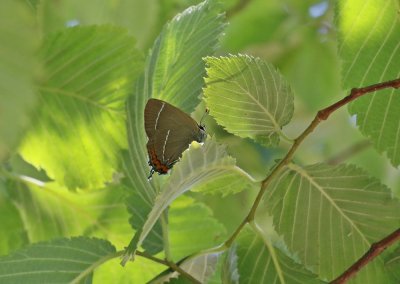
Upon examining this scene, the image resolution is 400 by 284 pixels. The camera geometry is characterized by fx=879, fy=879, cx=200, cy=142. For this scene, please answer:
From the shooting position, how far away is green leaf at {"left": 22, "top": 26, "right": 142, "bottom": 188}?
1168 millimetres

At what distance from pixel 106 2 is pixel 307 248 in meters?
0.87

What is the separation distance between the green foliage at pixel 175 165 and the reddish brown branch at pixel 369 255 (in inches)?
1.2

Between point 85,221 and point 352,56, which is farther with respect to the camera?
point 85,221

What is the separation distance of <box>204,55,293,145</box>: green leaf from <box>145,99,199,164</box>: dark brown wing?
1.1 inches

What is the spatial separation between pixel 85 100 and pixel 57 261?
34cm

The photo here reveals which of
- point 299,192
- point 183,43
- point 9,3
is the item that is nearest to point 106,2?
point 183,43

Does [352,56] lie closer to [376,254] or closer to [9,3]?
[376,254]

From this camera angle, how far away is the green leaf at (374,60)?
3.16 ft

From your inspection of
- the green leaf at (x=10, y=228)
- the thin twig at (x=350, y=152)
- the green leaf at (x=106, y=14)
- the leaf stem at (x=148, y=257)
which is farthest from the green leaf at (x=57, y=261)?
the thin twig at (x=350, y=152)

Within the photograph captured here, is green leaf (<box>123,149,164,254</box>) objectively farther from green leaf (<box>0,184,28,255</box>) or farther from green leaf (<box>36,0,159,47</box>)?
green leaf (<box>36,0,159,47</box>)

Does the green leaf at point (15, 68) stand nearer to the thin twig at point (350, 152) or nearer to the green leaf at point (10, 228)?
the green leaf at point (10, 228)

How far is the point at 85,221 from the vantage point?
127 cm

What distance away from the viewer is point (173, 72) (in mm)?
971

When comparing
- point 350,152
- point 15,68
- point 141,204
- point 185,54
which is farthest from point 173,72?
point 350,152
